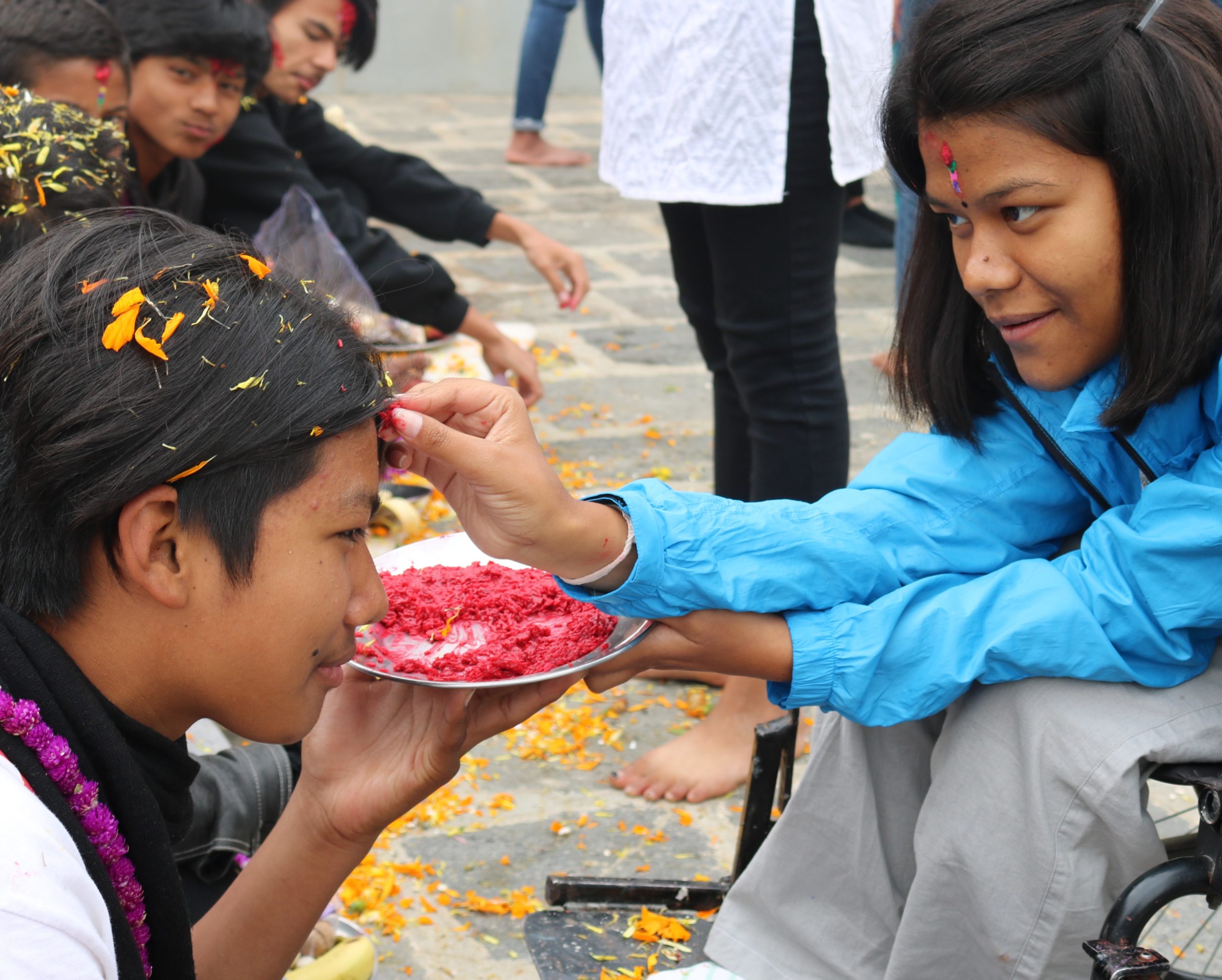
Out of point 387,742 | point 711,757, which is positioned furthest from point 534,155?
point 387,742

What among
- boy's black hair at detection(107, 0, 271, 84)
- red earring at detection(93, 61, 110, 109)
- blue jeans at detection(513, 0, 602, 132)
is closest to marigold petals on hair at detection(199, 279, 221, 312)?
red earring at detection(93, 61, 110, 109)

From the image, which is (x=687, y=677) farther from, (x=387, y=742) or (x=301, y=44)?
(x=301, y=44)

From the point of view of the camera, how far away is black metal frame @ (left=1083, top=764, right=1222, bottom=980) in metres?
1.42

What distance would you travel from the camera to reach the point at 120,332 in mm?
1283

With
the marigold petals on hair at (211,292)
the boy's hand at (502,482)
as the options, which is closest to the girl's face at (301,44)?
the boy's hand at (502,482)

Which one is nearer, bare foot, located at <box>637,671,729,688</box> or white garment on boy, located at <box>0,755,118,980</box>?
white garment on boy, located at <box>0,755,118,980</box>

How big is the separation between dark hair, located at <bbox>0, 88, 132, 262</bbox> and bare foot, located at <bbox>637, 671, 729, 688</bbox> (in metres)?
1.71

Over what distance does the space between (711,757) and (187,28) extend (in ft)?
8.58

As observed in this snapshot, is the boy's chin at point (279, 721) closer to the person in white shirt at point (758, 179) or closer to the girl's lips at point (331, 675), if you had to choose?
the girl's lips at point (331, 675)

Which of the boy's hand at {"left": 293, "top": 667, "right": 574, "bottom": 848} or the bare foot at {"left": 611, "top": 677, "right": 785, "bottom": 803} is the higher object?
the boy's hand at {"left": 293, "top": 667, "right": 574, "bottom": 848}

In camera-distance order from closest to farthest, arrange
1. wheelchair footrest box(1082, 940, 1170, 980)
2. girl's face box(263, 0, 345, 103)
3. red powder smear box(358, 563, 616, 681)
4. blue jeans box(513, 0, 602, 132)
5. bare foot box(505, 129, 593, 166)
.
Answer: wheelchair footrest box(1082, 940, 1170, 980)
red powder smear box(358, 563, 616, 681)
girl's face box(263, 0, 345, 103)
blue jeans box(513, 0, 602, 132)
bare foot box(505, 129, 593, 166)

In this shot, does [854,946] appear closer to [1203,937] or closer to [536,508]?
[1203,937]

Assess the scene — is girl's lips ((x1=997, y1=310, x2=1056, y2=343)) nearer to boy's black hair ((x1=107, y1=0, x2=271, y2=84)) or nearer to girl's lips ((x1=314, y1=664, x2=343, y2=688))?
girl's lips ((x1=314, y1=664, x2=343, y2=688))

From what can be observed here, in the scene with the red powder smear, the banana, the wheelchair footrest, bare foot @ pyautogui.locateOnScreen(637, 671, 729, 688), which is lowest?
the banana
